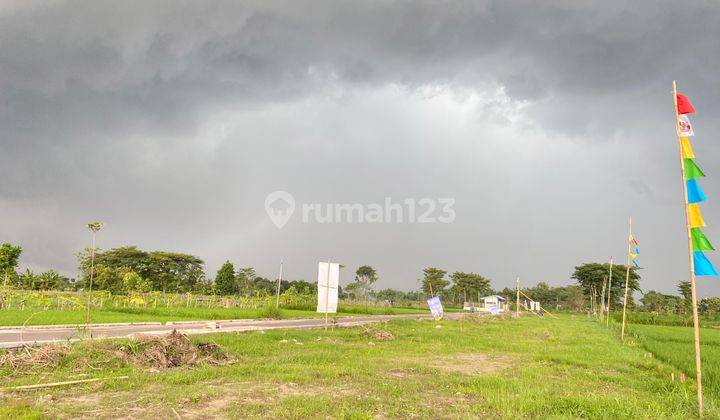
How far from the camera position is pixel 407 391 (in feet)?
29.2

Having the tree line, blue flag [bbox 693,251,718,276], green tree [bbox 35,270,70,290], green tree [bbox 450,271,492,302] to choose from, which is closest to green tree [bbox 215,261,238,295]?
the tree line

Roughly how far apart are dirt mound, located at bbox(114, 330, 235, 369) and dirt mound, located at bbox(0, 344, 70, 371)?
1217mm

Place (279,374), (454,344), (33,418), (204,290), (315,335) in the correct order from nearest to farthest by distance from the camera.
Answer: (33,418)
(279,374)
(454,344)
(315,335)
(204,290)

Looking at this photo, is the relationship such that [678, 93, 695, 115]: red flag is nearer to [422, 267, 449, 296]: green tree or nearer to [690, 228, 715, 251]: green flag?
[690, 228, 715, 251]: green flag

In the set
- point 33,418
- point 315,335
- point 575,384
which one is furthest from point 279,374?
point 315,335

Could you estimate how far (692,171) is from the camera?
28.4ft

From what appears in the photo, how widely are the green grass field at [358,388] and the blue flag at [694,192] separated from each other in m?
Result: 3.84

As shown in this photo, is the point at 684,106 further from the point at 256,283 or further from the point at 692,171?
the point at 256,283

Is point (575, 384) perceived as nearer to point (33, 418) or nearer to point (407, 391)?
point (407, 391)

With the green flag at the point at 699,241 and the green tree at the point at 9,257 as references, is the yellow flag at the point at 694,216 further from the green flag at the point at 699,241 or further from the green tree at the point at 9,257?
the green tree at the point at 9,257

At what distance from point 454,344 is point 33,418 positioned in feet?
48.8

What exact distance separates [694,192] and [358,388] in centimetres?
760

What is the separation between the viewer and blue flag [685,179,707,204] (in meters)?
8.52

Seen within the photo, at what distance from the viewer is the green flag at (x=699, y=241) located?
8.42m
